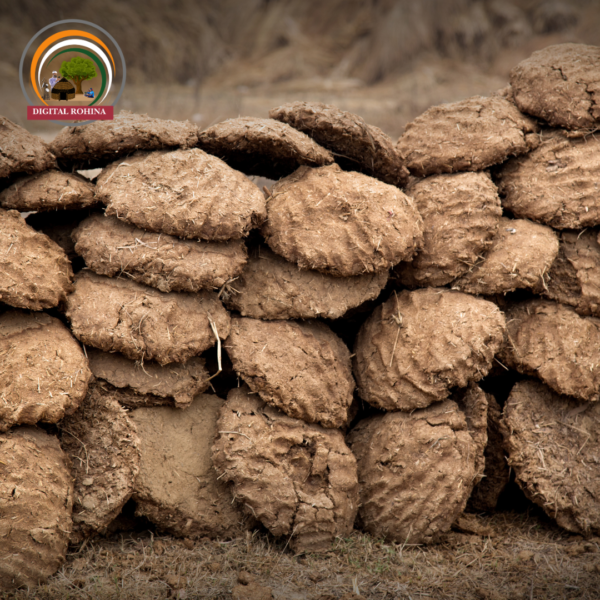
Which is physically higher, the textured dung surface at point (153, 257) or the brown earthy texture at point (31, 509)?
the textured dung surface at point (153, 257)

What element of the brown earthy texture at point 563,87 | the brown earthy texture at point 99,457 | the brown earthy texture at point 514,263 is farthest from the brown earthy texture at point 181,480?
the brown earthy texture at point 563,87

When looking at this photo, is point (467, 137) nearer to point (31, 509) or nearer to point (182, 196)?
point (182, 196)

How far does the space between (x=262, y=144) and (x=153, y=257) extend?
2.80ft

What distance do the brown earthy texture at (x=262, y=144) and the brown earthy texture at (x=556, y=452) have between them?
1.81m

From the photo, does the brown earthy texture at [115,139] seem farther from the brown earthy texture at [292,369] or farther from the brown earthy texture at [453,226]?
the brown earthy texture at [453,226]

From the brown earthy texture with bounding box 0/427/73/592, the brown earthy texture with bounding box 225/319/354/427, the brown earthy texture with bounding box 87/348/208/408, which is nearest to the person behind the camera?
the brown earthy texture with bounding box 0/427/73/592

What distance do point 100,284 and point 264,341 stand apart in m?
0.89

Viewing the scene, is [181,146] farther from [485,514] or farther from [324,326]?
[485,514]

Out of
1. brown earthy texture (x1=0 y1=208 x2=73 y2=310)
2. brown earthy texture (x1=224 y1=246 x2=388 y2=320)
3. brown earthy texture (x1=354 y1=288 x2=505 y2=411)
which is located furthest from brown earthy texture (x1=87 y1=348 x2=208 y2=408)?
brown earthy texture (x1=354 y1=288 x2=505 y2=411)

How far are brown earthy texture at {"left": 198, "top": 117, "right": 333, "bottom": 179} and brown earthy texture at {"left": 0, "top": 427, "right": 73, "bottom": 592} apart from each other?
1729mm

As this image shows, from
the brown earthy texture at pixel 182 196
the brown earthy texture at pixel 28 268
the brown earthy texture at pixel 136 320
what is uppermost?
the brown earthy texture at pixel 182 196

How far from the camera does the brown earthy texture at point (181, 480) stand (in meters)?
2.62

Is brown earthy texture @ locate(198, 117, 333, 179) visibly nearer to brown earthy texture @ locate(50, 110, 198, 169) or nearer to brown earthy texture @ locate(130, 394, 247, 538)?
brown earthy texture @ locate(50, 110, 198, 169)

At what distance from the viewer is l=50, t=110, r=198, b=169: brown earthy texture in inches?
105
